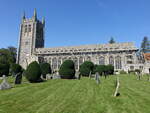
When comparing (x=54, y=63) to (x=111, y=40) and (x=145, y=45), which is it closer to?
(x=111, y=40)

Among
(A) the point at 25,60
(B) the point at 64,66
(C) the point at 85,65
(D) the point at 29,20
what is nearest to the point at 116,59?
(C) the point at 85,65

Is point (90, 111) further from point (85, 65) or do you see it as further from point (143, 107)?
point (85, 65)

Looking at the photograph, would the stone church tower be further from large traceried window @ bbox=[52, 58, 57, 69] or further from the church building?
large traceried window @ bbox=[52, 58, 57, 69]

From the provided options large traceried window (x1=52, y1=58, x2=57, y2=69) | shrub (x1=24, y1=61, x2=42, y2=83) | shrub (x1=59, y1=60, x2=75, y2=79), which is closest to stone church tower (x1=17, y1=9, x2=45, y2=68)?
large traceried window (x1=52, y1=58, x2=57, y2=69)

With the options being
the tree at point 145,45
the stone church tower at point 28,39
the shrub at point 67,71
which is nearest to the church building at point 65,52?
the stone church tower at point 28,39

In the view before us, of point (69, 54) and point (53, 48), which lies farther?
point (53, 48)

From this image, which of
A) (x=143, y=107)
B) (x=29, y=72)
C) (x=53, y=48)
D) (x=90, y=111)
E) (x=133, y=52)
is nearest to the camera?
(x=90, y=111)

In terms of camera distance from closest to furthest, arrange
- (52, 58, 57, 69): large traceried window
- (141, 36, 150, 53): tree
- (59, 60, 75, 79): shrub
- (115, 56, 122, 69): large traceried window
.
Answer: (59, 60, 75, 79): shrub, (115, 56, 122, 69): large traceried window, (52, 58, 57, 69): large traceried window, (141, 36, 150, 53): tree

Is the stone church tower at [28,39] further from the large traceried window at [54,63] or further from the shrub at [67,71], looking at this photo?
the shrub at [67,71]

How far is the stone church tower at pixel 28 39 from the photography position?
2693 inches

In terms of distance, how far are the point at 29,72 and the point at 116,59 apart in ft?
141

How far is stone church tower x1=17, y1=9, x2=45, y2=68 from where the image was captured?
68394 millimetres

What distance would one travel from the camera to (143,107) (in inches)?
281

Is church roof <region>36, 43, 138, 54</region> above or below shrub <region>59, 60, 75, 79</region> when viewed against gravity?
above
